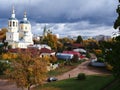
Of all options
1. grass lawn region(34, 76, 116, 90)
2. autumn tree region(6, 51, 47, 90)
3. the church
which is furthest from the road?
the church

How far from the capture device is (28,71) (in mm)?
44844

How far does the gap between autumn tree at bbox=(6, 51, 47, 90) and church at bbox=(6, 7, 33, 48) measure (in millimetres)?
64320

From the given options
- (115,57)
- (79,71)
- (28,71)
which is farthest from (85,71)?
(115,57)

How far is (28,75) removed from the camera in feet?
148

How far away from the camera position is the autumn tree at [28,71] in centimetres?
4469

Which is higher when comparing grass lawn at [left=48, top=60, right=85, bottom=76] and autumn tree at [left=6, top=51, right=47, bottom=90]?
autumn tree at [left=6, top=51, right=47, bottom=90]

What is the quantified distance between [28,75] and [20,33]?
78.3 m

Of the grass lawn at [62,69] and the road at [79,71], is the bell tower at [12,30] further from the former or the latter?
the road at [79,71]

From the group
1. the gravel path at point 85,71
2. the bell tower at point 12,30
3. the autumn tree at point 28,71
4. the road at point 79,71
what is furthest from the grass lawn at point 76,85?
the bell tower at point 12,30

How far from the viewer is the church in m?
110

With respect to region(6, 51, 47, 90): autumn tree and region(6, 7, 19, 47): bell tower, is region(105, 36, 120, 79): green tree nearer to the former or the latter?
region(6, 51, 47, 90): autumn tree

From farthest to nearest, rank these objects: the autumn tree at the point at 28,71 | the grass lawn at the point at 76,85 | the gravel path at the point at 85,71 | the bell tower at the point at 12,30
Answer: the bell tower at the point at 12,30 < the gravel path at the point at 85,71 < the grass lawn at the point at 76,85 < the autumn tree at the point at 28,71

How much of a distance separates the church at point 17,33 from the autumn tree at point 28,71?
64.3m

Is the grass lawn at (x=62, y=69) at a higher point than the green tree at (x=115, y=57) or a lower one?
lower
